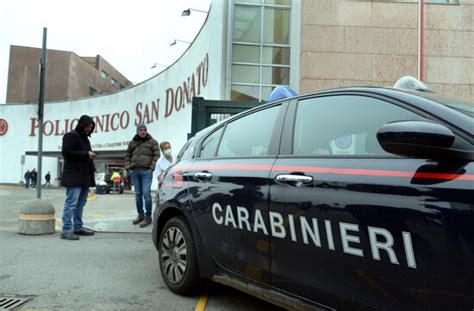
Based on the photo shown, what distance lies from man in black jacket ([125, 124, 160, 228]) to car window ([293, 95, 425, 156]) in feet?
15.5

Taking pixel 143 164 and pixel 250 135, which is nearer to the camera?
pixel 250 135

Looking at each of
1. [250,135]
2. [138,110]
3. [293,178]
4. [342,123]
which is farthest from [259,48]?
[138,110]

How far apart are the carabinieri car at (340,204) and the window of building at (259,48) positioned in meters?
9.86

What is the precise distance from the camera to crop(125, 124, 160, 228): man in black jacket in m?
7.11

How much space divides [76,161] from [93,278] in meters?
2.48

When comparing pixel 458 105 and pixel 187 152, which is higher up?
pixel 458 105

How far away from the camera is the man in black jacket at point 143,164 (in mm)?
7105

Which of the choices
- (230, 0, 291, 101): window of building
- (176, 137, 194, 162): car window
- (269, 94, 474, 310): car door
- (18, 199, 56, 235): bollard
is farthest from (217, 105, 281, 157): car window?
(230, 0, 291, 101): window of building

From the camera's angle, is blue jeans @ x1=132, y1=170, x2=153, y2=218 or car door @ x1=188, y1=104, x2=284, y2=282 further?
blue jeans @ x1=132, y1=170, x2=153, y2=218

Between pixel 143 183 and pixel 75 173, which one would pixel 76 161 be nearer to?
pixel 75 173

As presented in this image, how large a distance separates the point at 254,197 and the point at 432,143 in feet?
3.91

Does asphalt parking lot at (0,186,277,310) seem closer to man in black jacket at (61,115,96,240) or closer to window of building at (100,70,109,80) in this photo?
man in black jacket at (61,115,96,240)

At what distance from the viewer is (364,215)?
205cm

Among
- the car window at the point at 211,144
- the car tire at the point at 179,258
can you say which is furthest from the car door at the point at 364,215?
the car tire at the point at 179,258
